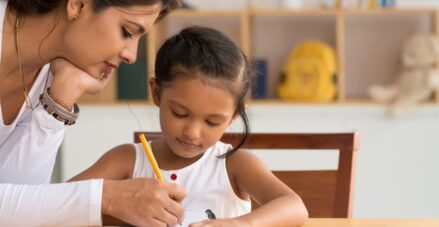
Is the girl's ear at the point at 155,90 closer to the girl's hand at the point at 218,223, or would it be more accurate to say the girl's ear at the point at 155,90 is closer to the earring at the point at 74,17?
the earring at the point at 74,17

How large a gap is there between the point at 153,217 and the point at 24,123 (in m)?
0.52

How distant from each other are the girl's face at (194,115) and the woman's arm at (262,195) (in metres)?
0.08

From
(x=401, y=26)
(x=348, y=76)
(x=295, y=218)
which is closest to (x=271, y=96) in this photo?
(x=348, y=76)

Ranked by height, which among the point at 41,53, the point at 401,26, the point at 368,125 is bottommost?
the point at 368,125

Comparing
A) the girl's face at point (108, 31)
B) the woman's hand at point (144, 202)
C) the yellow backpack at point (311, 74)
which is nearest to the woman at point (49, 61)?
the girl's face at point (108, 31)

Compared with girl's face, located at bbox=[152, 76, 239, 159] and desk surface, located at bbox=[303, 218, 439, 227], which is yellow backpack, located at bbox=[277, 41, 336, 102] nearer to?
girl's face, located at bbox=[152, 76, 239, 159]

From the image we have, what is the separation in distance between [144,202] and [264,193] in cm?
27

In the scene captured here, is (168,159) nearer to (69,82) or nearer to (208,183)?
(208,183)

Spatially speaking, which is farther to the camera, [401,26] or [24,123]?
[401,26]

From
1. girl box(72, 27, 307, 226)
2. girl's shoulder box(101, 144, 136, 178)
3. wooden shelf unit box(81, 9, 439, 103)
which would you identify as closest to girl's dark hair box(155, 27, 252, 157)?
girl box(72, 27, 307, 226)

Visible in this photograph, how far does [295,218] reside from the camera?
4.25 feet

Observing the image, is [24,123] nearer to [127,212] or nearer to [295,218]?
[127,212]

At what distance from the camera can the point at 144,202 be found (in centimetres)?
122

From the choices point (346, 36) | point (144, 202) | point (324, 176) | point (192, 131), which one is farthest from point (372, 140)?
point (144, 202)
